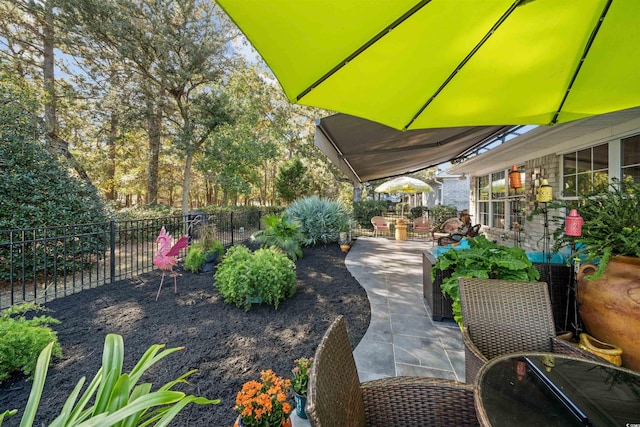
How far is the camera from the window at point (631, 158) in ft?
10.7

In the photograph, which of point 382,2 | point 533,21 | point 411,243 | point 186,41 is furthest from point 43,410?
point 186,41

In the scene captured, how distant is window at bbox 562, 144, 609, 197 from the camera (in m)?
3.81

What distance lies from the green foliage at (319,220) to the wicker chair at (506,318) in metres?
6.08

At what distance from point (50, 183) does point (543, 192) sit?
24.8 ft

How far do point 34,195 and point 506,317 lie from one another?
22.1 feet

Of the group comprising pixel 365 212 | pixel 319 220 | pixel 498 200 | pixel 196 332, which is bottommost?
pixel 196 332

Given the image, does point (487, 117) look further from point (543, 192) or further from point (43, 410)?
point (43, 410)

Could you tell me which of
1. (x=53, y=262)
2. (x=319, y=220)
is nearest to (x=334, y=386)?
(x=53, y=262)

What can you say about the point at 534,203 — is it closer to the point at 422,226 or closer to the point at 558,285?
the point at 558,285

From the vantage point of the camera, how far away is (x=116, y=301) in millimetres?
3494

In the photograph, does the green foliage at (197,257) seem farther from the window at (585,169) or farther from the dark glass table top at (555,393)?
the window at (585,169)

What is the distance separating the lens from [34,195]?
438 cm

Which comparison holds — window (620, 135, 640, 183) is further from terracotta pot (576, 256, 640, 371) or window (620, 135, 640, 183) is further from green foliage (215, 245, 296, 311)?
green foliage (215, 245, 296, 311)

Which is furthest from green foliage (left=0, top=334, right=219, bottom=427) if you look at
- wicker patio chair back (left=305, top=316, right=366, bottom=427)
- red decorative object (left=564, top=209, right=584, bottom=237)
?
red decorative object (left=564, top=209, right=584, bottom=237)
